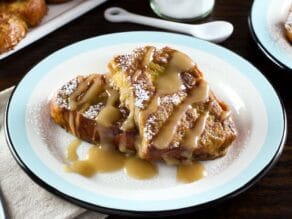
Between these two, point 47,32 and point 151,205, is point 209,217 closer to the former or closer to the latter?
point 151,205

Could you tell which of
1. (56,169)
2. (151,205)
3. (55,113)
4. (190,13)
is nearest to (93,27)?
(190,13)

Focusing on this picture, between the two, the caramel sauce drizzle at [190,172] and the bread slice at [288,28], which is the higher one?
the caramel sauce drizzle at [190,172]

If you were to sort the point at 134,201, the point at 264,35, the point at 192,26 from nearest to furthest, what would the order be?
the point at 134,201 < the point at 264,35 < the point at 192,26

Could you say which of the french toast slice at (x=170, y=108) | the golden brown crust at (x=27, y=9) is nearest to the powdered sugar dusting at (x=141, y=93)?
the french toast slice at (x=170, y=108)

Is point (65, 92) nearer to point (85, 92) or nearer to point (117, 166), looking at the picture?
point (85, 92)

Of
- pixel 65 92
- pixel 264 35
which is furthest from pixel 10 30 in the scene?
pixel 264 35

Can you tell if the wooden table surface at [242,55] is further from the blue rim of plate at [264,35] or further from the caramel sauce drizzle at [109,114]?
A: the caramel sauce drizzle at [109,114]
